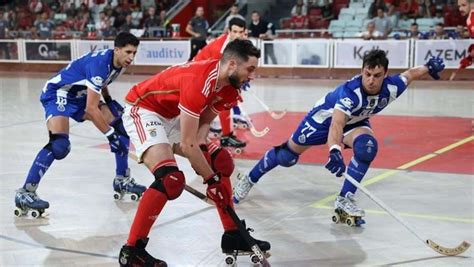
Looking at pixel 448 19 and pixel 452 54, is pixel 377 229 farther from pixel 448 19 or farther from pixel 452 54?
pixel 448 19

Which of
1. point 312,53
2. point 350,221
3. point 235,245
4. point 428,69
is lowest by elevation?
point 312,53

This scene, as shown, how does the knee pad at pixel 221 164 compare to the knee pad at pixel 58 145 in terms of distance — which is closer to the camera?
the knee pad at pixel 221 164

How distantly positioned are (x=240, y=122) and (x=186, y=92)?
590cm

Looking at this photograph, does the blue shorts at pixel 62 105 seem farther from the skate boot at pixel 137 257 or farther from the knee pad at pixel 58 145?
the skate boot at pixel 137 257

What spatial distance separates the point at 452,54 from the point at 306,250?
12.2m

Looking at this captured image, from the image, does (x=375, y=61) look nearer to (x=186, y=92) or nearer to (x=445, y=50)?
(x=186, y=92)

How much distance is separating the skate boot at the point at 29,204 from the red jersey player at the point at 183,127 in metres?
1.43

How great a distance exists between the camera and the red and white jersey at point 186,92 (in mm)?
3902

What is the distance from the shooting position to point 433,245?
4449 millimetres

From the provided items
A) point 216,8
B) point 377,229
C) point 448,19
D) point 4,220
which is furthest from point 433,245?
point 216,8

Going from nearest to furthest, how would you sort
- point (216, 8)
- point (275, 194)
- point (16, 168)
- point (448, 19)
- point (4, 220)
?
1. point (4, 220)
2. point (275, 194)
3. point (16, 168)
4. point (448, 19)
5. point (216, 8)

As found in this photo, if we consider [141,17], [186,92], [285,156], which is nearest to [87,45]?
[141,17]

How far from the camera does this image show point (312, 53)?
676 inches

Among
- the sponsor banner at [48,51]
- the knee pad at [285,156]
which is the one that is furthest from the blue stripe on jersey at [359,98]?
the sponsor banner at [48,51]
